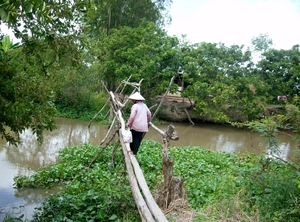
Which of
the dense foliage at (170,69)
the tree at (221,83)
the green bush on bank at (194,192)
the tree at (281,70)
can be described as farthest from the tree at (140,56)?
the green bush on bank at (194,192)

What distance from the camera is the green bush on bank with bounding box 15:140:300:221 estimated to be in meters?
4.13

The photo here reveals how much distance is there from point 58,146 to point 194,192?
6.89 metres

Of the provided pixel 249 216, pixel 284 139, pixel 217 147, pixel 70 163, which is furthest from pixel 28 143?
pixel 284 139

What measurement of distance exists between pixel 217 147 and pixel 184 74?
5.14 metres

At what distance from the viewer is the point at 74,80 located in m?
17.7

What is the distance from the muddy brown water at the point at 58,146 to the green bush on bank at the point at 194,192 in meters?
0.38

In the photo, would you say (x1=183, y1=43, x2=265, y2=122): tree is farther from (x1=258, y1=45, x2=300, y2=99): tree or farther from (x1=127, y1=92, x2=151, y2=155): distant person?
(x1=127, y1=92, x2=151, y2=155): distant person

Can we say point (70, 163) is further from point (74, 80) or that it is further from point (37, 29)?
point (74, 80)

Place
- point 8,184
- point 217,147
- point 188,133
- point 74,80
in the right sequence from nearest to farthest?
1. point 8,184
2. point 217,147
3. point 188,133
4. point 74,80

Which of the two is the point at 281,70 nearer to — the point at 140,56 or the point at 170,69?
the point at 170,69

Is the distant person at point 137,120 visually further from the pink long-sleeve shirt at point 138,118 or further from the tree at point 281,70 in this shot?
the tree at point 281,70

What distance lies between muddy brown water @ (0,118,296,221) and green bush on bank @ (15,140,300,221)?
0.38 m

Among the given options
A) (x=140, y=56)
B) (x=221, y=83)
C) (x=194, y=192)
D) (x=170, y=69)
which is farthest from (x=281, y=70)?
(x=194, y=192)

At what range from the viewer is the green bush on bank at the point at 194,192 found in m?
4.13
